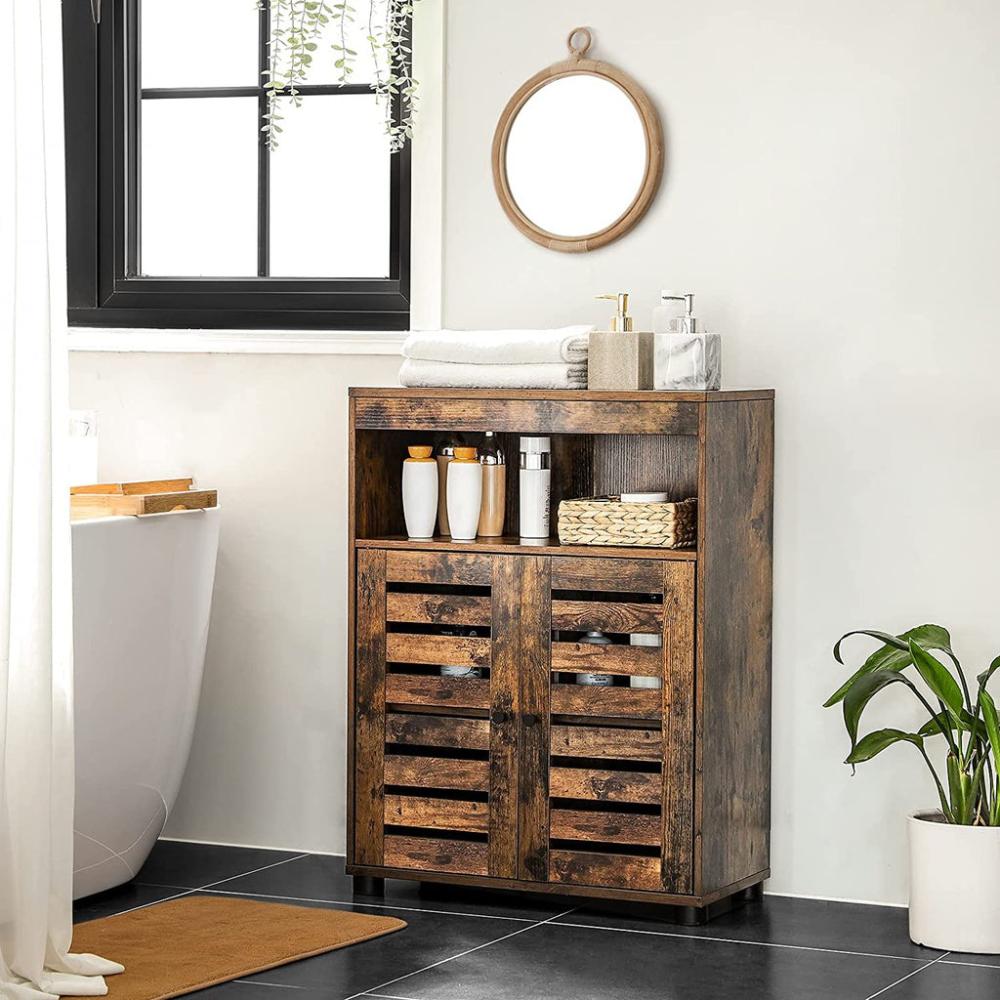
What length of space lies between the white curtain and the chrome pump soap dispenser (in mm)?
1069

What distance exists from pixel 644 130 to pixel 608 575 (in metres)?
0.88

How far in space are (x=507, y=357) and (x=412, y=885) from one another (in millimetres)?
1035

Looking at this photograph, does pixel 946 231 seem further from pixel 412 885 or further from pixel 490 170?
pixel 412 885

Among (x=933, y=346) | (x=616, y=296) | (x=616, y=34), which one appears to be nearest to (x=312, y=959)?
(x=616, y=296)

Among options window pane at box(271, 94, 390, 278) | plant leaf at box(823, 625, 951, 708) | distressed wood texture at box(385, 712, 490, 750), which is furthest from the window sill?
plant leaf at box(823, 625, 951, 708)

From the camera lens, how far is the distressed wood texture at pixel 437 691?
10.5 ft

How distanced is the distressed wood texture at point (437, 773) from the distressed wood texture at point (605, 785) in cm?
14

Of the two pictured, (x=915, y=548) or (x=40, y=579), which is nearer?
(x=40, y=579)

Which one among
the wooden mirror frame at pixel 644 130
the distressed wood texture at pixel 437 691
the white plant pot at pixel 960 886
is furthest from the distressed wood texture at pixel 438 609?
the white plant pot at pixel 960 886

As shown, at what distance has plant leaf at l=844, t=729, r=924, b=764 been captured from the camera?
300 cm

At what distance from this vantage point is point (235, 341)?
369 centimetres

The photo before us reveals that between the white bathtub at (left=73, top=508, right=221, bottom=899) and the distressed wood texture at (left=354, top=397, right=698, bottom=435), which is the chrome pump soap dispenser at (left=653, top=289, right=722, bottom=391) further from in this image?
the white bathtub at (left=73, top=508, right=221, bottom=899)

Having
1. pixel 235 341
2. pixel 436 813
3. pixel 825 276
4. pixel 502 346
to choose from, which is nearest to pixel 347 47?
pixel 235 341

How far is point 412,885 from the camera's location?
3391 millimetres
